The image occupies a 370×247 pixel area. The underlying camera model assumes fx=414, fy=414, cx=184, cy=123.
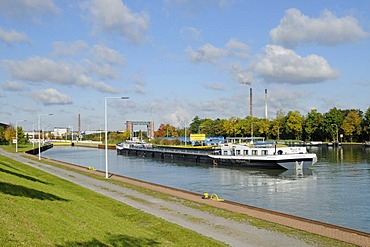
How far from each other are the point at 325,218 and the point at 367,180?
76.5 feet

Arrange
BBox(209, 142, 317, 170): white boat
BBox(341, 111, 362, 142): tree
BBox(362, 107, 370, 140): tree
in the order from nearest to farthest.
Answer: BBox(209, 142, 317, 170): white boat → BBox(362, 107, 370, 140): tree → BBox(341, 111, 362, 142): tree

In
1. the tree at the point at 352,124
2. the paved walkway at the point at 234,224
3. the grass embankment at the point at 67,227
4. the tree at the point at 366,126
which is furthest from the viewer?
the tree at the point at 352,124

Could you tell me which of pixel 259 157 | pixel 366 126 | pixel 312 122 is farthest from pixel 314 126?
pixel 259 157

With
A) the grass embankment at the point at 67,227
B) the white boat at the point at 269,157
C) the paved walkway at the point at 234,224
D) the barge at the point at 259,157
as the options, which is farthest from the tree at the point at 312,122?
the grass embankment at the point at 67,227

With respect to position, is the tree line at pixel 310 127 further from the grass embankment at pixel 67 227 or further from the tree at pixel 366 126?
the grass embankment at pixel 67 227

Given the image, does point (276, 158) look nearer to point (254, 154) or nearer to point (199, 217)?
point (254, 154)

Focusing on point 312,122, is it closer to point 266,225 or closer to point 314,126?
point 314,126

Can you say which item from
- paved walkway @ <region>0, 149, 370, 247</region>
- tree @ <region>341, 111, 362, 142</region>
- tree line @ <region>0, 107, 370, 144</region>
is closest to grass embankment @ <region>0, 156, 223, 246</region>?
paved walkway @ <region>0, 149, 370, 247</region>

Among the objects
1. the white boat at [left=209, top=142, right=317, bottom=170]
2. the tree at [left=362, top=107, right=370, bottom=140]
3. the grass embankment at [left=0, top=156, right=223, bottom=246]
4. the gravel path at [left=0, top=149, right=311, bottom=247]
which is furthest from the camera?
the tree at [left=362, top=107, right=370, bottom=140]

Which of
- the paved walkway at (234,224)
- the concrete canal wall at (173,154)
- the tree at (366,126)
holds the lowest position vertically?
the concrete canal wall at (173,154)

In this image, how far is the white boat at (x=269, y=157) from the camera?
218ft

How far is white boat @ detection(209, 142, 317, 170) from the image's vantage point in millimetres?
66500

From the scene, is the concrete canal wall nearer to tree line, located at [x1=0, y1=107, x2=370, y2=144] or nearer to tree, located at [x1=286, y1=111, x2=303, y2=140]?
tree line, located at [x1=0, y1=107, x2=370, y2=144]

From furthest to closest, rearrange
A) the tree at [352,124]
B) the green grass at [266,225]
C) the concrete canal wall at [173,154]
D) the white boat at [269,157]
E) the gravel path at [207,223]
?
1. the tree at [352,124]
2. the concrete canal wall at [173,154]
3. the white boat at [269,157]
4. the gravel path at [207,223]
5. the green grass at [266,225]
